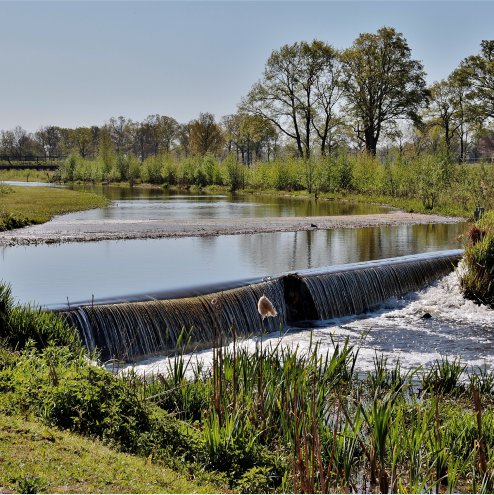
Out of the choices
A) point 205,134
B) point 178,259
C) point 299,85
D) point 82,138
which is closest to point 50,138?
point 82,138

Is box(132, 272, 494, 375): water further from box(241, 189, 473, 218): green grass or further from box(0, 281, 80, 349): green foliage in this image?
box(241, 189, 473, 218): green grass

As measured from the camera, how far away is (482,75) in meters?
43.3

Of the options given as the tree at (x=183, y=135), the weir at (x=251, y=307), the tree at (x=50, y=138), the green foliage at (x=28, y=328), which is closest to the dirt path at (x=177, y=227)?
the weir at (x=251, y=307)

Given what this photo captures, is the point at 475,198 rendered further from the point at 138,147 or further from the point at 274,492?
the point at 138,147

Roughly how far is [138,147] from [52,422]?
343 feet

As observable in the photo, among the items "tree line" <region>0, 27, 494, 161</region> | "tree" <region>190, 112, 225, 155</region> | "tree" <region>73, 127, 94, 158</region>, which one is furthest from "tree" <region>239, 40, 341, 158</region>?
"tree" <region>73, 127, 94, 158</region>

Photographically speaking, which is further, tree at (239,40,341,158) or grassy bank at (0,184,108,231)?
tree at (239,40,341,158)

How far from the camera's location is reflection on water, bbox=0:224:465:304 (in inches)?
374

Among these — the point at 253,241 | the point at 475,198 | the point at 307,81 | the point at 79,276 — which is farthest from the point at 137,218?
the point at 307,81

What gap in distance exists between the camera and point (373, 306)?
10.7 meters

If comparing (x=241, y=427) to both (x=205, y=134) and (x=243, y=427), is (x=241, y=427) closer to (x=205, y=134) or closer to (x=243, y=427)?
(x=243, y=427)

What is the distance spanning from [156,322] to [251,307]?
1.97 meters

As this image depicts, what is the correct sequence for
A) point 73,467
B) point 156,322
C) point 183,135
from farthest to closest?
point 183,135
point 156,322
point 73,467

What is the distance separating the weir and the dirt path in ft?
22.6
